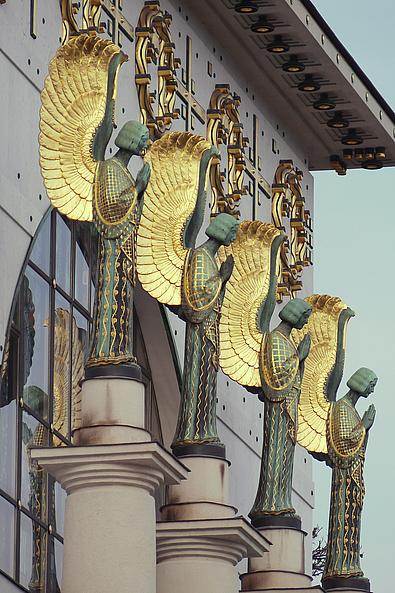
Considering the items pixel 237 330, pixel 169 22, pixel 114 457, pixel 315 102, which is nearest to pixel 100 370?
pixel 114 457

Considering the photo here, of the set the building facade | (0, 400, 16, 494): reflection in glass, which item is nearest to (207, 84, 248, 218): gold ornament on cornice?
the building facade

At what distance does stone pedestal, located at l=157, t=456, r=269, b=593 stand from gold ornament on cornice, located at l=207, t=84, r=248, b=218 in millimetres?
4509

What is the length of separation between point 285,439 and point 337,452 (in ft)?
4.59

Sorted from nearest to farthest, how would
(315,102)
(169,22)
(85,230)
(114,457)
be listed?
(114,457) → (85,230) → (169,22) → (315,102)

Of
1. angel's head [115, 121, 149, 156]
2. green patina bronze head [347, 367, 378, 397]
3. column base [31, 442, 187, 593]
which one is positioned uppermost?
angel's head [115, 121, 149, 156]

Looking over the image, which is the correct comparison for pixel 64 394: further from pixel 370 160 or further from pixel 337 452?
pixel 370 160

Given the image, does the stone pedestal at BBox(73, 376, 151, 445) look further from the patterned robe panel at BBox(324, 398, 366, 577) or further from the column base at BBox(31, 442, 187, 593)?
the patterned robe panel at BBox(324, 398, 366, 577)

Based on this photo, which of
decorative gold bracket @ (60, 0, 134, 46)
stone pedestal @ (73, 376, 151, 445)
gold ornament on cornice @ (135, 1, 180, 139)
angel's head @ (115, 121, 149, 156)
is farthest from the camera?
gold ornament on cornice @ (135, 1, 180, 139)

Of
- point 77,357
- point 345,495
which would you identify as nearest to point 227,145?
point 345,495

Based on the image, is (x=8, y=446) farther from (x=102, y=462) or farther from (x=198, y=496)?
(x=102, y=462)

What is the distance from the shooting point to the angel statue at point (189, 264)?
19.1 meters

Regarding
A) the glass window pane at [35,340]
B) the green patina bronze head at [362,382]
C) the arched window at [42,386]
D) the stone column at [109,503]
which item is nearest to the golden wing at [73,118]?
the arched window at [42,386]

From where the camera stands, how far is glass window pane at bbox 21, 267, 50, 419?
62.5 feet

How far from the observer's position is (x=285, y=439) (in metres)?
20.4
